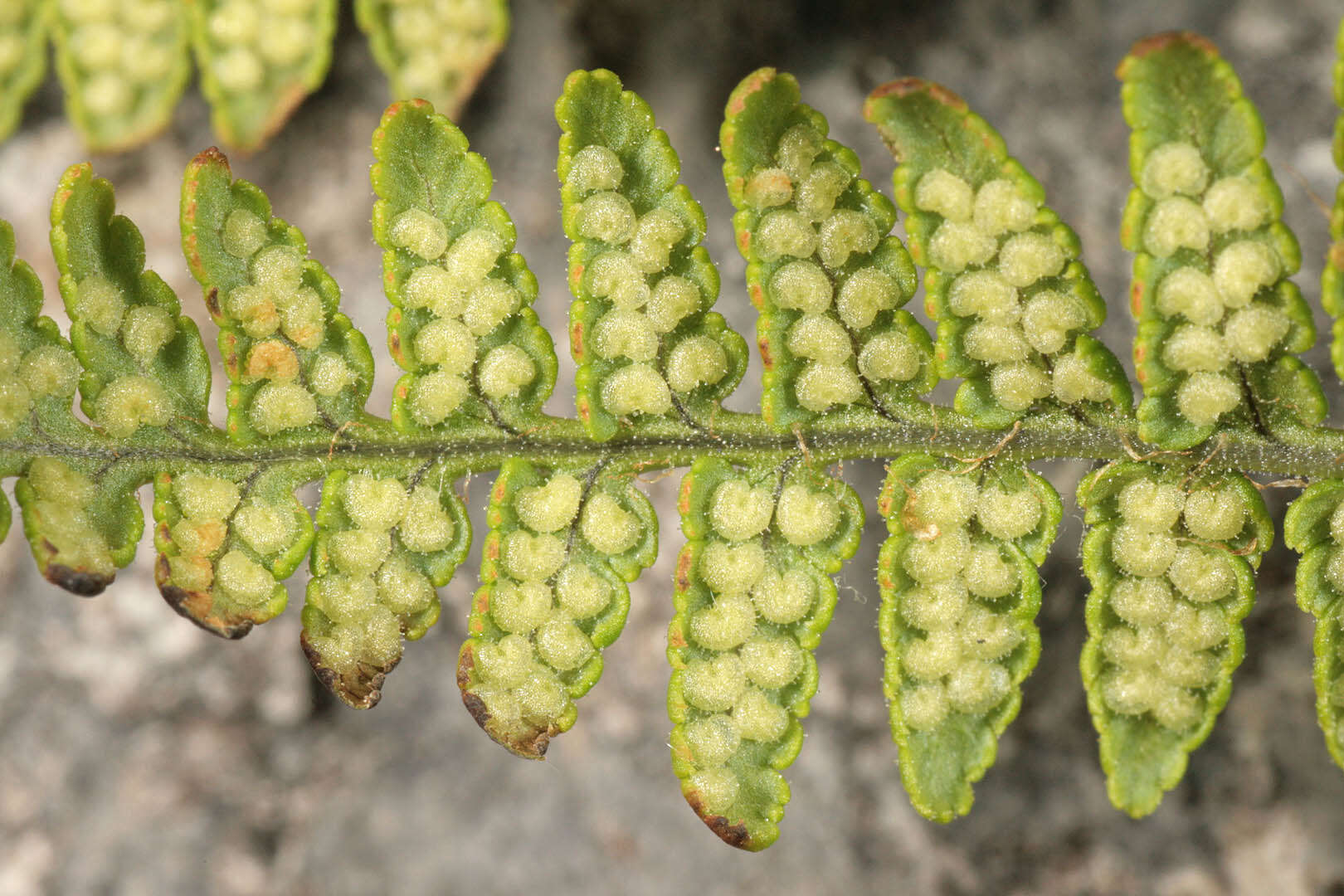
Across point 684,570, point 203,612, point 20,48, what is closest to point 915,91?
point 684,570

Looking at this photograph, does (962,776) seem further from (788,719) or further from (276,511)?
(276,511)

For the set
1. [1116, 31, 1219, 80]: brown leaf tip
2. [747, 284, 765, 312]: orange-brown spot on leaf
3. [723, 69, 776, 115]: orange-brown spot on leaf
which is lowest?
[747, 284, 765, 312]: orange-brown spot on leaf

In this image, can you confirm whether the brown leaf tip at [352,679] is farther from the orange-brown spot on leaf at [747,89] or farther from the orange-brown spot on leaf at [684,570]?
the orange-brown spot on leaf at [747,89]

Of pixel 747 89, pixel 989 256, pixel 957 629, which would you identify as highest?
pixel 747 89

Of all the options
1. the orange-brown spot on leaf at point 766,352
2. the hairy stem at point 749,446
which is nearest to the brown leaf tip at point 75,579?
the hairy stem at point 749,446

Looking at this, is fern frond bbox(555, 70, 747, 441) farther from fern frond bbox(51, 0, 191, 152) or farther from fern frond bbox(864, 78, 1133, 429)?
fern frond bbox(51, 0, 191, 152)

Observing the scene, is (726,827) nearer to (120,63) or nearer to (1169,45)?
(1169,45)

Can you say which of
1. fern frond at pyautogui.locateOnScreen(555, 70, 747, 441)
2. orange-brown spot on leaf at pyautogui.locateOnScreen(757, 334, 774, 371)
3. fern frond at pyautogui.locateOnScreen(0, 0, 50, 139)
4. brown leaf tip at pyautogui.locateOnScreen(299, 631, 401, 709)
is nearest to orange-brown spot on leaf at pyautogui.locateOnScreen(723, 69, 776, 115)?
fern frond at pyautogui.locateOnScreen(555, 70, 747, 441)

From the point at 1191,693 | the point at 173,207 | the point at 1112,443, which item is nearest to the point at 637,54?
the point at 173,207
